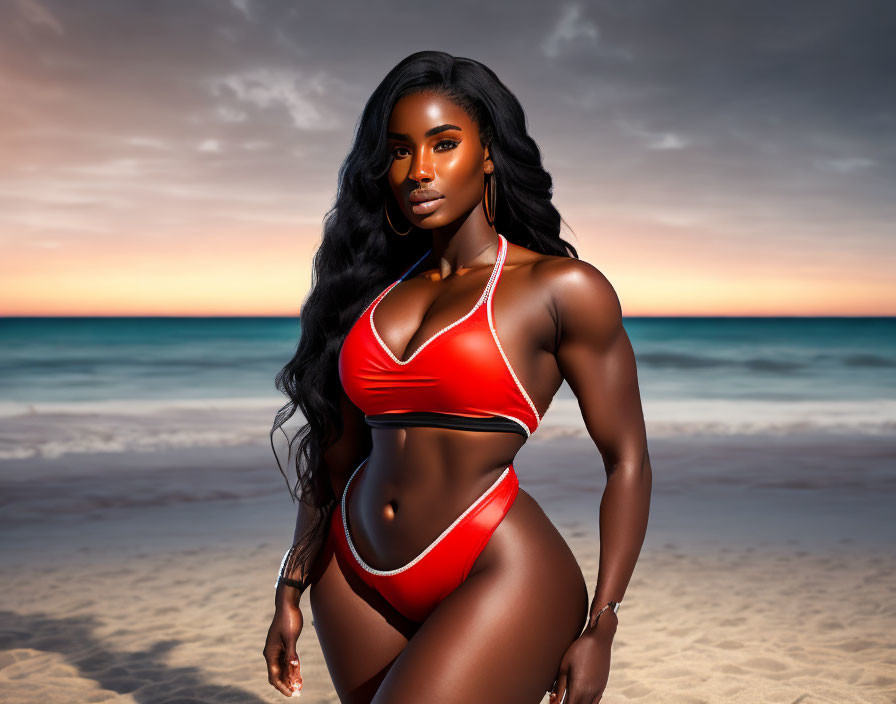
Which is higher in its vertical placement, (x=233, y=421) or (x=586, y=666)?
(x=233, y=421)

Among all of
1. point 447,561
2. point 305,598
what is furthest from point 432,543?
point 305,598

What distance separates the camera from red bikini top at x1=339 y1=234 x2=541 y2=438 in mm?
2230

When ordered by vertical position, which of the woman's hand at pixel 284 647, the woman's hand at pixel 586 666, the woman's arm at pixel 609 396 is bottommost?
the woman's hand at pixel 284 647

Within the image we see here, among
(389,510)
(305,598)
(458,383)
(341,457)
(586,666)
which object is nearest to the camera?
(586,666)

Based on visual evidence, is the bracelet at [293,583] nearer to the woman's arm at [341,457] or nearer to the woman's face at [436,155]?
the woman's arm at [341,457]

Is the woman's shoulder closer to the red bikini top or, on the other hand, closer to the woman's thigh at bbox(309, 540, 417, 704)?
the red bikini top

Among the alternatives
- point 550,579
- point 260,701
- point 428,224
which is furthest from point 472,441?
point 260,701

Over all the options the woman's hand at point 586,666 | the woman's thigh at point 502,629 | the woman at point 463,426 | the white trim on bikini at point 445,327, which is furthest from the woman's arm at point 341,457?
the woman's hand at point 586,666

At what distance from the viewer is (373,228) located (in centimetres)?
282

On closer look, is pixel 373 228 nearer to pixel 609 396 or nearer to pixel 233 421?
pixel 609 396

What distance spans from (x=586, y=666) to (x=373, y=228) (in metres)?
1.40

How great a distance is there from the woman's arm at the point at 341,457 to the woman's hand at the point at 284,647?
0.07 ft

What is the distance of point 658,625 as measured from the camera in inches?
237

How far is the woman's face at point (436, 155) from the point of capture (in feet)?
7.91
